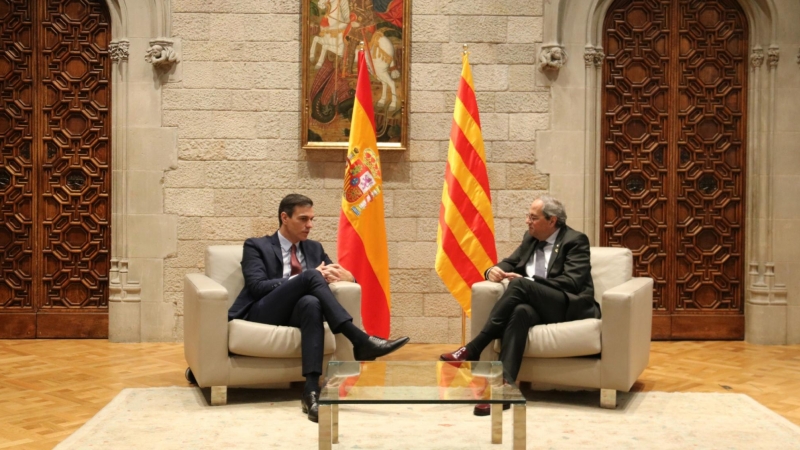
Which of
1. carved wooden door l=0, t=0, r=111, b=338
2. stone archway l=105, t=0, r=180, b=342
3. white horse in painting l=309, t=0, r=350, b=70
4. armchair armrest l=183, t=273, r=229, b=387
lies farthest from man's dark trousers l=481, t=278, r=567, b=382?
carved wooden door l=0, t=0, r=111, b=338

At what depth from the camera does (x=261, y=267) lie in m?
4.97

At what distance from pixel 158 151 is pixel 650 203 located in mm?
3777

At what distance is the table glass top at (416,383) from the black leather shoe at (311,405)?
524mm

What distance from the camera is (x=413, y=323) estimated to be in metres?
6.73

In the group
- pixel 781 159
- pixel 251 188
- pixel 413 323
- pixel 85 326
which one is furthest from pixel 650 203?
pixel 85 326

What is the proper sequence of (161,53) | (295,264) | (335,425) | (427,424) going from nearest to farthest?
(335,425)
(427,424)
(295,264)
(161,53)

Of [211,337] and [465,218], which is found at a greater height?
[465,218]

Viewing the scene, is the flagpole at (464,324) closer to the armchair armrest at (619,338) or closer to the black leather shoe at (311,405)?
the armchair armrest at (619,338)

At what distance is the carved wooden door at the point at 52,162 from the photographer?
669 cm

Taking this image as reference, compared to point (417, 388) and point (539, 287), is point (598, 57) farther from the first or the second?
point (417, 388)

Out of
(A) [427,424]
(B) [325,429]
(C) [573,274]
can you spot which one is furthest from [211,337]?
(C) [573,274]

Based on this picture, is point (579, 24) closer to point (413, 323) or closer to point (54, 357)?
point (413, 323)

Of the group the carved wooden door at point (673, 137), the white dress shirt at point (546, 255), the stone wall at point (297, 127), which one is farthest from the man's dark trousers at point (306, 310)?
the carved wooden door at point (673, 137)

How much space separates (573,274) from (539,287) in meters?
0.25
